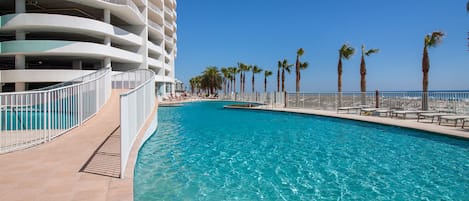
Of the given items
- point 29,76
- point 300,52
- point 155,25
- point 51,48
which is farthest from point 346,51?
point 29,76

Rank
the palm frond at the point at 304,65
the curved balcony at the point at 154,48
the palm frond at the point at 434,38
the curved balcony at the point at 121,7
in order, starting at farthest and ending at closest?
Result: the curved balcony at the point at 154,48 → the palm frond at the point at 304,65 → the curved balcony at the point at 121,7 → the palm frond at the point at 434,38

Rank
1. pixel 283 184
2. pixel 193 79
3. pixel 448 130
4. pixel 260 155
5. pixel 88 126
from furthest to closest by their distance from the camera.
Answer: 1. pixel 193 79
2. pixel 448 130
3. pixel 88 126
4. pixel 260 155
5. pixel 283 184

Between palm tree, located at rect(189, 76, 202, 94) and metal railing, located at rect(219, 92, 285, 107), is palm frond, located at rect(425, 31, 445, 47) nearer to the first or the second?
metal railing, located at rect(219, 92, 285, 107)

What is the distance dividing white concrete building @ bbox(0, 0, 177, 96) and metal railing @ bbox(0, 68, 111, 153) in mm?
15427

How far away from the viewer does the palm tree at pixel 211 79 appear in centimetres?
6962

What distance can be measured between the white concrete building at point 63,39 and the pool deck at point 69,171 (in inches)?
769

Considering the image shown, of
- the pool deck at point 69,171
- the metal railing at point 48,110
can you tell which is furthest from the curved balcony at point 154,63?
the pool deck at point 69,171

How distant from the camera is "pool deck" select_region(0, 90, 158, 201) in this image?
3.33m

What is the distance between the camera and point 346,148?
7.98m

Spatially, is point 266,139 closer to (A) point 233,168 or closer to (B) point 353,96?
(A) point 233,168

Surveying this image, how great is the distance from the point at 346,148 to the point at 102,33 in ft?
78.4

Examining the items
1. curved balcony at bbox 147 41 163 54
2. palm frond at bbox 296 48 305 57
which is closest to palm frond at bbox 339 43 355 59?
palm frond at bbox 296 48 305 57

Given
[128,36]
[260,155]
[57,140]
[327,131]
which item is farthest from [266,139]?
[128,36]

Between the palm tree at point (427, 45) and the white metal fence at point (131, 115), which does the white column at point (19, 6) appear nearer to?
the white metal fence at point (131, 115)
